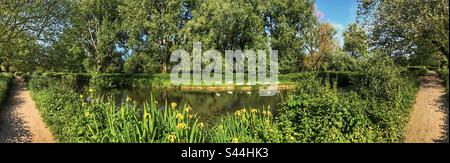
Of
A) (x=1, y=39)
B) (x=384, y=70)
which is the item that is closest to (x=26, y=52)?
(x=1, y=39)

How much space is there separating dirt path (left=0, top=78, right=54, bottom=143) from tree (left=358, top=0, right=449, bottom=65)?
2093cm

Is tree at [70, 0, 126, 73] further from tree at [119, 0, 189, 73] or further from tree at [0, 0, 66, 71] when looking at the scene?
tree at [0, 0, 66, 71]

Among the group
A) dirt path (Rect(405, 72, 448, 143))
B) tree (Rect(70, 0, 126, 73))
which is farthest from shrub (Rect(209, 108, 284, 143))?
tree (Rect(70, 0, 126, 73))

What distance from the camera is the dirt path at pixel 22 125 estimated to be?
40.7 ft

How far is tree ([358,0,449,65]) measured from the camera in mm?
24062

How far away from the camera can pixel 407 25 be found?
2628cm

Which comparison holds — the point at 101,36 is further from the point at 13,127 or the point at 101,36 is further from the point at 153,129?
the point at 153,129

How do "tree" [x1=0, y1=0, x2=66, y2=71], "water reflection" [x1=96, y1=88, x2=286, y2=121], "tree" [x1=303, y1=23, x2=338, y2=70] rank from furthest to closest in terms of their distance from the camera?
"tree" [x1=303, y1=23, x2=338, y2=70] → "tree" [x1=0, y1=0, x2=66, y2=71] → "water reflection" [x1=96, y1=88, x2=286, y2=121]

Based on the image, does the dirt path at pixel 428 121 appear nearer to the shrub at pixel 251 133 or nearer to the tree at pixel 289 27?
the shrub at pixel 251 133

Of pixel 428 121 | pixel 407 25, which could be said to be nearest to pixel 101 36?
pixel 407 25

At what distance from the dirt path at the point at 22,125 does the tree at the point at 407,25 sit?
20.9 meters

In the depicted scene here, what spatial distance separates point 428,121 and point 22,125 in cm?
1527

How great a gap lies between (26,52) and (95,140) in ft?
81.6
